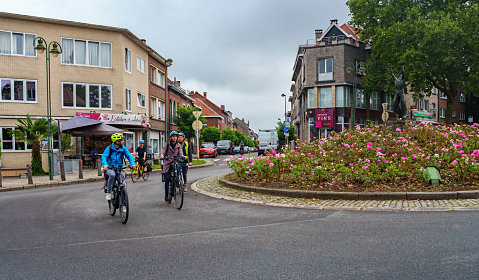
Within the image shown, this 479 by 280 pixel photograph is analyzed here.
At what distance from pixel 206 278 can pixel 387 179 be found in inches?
278

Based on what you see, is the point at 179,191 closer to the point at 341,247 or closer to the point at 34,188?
the point at 341,247

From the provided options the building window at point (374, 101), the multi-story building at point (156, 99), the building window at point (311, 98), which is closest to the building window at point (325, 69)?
the building window at point (311, 98)

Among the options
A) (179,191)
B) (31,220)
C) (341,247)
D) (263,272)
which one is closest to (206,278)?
(263,272)

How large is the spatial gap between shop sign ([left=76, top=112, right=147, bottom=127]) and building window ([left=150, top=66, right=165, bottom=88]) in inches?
276

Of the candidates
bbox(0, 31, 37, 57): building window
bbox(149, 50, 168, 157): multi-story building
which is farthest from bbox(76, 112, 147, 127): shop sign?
bbox(149, 50, 168, 157): multi-story building

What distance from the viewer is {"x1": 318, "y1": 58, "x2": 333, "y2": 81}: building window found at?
132 ft

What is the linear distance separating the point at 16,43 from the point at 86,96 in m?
4.94

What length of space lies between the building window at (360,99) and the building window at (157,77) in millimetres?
21233

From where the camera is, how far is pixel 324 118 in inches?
1570

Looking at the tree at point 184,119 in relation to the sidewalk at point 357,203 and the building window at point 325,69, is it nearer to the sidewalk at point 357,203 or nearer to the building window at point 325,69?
the building window at point 325,69

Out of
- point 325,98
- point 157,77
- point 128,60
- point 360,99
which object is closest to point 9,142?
point 128,60

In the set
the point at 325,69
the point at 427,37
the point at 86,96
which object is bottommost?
the point at 86,96

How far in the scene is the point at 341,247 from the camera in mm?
4801

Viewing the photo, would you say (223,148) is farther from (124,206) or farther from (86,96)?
(124,206)
